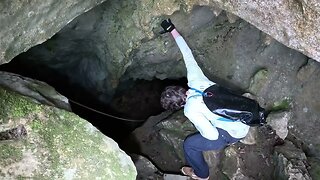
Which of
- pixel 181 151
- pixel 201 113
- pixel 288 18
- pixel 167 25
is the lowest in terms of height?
pixel 181 151

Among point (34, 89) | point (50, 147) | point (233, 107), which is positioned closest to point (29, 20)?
point (34, 89)

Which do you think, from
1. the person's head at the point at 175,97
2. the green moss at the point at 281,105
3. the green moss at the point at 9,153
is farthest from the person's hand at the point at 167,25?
the green moss at the point at 9,153

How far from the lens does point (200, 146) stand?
21.4 ft

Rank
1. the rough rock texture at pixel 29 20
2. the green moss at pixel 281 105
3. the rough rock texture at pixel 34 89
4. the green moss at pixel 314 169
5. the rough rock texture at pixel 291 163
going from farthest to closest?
the green moss at pixel 281 105
the green moss at pixel 314 169
the rough rock texture at pixel 291 163
the rough rock texture at pixel 34 89
the rough rock texture at pixel 29 20

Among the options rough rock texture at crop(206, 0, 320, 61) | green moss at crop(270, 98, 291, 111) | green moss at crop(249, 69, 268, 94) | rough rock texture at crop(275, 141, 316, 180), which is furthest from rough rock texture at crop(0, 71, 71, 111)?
green moss at crop(270, 98, 291, 111)

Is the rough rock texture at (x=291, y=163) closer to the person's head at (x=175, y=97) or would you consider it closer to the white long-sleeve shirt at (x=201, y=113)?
the white long-sleeve shirt at (x=201, y=113)

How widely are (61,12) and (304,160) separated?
4295 mm

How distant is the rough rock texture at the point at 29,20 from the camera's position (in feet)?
15.4

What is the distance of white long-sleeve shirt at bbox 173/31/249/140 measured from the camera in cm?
593

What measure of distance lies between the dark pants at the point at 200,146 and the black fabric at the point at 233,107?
19.6 inches

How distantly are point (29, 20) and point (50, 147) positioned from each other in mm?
1407

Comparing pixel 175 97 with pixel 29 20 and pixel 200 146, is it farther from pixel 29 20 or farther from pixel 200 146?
pixel 29 20

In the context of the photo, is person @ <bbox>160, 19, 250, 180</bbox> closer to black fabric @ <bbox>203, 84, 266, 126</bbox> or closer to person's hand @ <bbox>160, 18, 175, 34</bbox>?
person's hand @ <bbox>160, 18, 175, 34</bbox>

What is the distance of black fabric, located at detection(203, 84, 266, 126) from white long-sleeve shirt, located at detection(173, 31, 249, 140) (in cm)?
12
